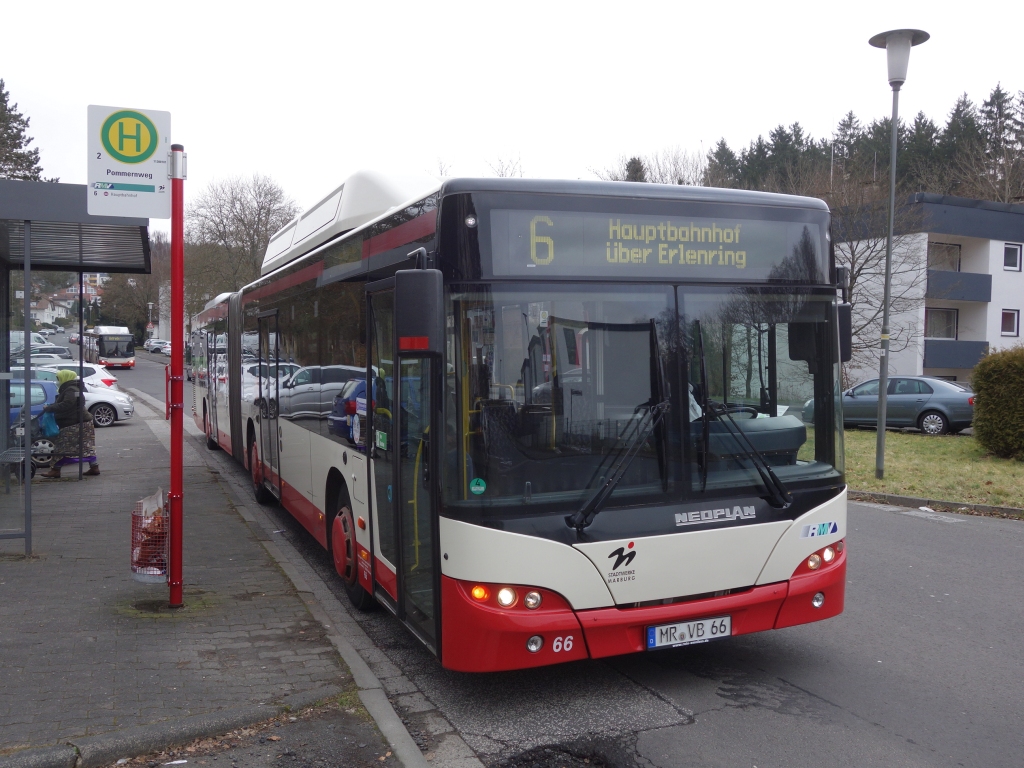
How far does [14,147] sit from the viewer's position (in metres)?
65.9

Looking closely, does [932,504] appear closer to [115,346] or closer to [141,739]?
[141,739]

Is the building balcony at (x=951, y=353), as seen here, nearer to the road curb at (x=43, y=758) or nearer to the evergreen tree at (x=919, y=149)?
the evergreen tree at (x=919, y=149)

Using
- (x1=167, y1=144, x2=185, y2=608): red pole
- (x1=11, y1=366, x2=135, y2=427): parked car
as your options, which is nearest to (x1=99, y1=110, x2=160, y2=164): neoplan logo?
(x1=167, y1=144, x2=185, y2=608): red pole

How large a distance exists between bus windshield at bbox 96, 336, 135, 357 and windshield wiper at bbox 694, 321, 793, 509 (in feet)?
216

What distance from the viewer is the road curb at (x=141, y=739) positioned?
4.13 m

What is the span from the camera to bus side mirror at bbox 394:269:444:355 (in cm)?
444

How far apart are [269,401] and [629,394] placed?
6.48 m

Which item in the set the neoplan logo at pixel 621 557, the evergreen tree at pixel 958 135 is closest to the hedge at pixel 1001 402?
the neoplan logo at pixel 621 557

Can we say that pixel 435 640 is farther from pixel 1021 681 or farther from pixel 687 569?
pixel 1021 681

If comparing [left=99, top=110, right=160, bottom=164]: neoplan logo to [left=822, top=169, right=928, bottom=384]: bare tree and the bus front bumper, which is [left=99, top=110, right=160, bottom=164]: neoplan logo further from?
[left=822, top=169, right=928, bottom=384]: bare tree

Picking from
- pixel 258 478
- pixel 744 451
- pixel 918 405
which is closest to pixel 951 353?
pixel 918 405

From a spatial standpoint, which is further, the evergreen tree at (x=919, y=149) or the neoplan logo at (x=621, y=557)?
the evergreen tree at (x=919, y=149)

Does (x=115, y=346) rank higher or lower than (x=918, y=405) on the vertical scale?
higher

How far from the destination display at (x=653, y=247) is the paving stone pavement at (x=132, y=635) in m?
2.68
